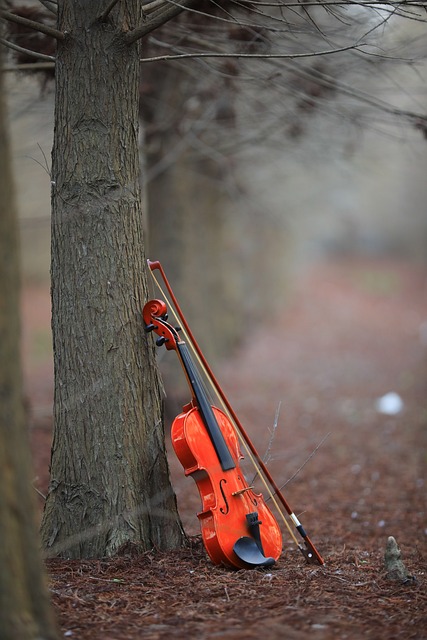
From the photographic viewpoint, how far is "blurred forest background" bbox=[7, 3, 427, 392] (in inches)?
238

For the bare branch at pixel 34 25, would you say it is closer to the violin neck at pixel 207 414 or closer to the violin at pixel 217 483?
the violin at pixel 217 483

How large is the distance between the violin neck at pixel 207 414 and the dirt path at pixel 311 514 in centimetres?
62

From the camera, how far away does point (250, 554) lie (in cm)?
418

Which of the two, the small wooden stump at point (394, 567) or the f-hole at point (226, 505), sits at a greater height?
the f-hole at point (226, 505)

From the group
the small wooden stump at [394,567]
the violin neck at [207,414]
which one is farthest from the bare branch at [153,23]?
the small wooden stump at [394,567]

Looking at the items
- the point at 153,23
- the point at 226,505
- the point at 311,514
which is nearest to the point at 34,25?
the point at 153,23

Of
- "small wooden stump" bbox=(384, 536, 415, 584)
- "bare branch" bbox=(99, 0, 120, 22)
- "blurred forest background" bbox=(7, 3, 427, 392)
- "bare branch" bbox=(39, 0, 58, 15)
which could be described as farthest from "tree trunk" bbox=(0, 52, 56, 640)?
"bare branch" bbox=(39, 0, 58, 15)

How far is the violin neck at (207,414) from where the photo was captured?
4.19 metres

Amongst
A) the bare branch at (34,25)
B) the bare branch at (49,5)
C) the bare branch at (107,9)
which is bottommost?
the bare branch at (34,25)

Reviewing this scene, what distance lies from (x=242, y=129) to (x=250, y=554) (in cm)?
738

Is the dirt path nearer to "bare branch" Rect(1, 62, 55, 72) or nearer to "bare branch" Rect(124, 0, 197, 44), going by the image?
"bare branch" Rect(124, 0, 197, 44)

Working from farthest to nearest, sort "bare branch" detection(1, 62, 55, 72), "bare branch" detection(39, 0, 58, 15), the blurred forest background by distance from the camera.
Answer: the blurred forest background → "bare branch" detection(1, 62, 55, 72) → "bare branch" detection(39, 0, 58, 15)

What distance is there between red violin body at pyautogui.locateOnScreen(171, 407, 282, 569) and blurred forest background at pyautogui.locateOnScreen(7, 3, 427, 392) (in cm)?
171

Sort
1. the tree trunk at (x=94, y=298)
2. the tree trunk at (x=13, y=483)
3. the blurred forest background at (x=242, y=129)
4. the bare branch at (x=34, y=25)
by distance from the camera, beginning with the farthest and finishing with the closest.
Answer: the blurred forest background at (x=242, y=129), the tree trunk at (x=94, y=298), the bare branch at (x=34, y=25), the tree trunk at (x=13, y=483)
